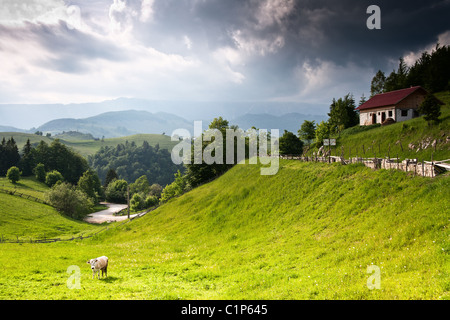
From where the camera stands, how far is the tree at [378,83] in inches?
4488

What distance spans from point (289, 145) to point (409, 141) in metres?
45.5

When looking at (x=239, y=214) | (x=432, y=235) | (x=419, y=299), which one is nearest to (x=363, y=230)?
(x=432, y=235)

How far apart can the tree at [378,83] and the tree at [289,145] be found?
4921 centimetres

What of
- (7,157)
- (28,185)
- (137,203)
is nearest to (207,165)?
(137,203)

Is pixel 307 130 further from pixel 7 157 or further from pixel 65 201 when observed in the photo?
pixel 7 157

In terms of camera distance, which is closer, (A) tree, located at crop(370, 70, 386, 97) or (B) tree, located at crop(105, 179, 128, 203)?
(A) tree, located at crop(370, 70, 386, 97)

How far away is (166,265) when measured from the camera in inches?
904

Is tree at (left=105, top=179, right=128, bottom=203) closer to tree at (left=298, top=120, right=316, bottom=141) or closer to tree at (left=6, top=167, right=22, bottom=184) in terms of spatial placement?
tree at (left=6, top=167, right=22, bottom=184)

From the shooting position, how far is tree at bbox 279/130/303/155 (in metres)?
93.1

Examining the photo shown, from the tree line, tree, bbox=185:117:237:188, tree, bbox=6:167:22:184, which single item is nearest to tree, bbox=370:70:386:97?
the tree line

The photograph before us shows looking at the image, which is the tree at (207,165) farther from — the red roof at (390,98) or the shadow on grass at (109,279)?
the shadow on grass at (109,279)

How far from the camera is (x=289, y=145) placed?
307 feet

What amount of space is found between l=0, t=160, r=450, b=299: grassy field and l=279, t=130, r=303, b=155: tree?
57502 millimetres

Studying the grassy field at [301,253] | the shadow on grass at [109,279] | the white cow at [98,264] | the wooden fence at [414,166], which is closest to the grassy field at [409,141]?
the wooden fence at [414,166]
